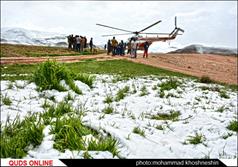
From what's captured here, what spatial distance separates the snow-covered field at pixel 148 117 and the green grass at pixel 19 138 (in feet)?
0.40

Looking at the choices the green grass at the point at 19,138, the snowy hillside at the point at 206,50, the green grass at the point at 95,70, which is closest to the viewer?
the green grass at the point at 19,138

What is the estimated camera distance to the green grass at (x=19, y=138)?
4570 millimetres

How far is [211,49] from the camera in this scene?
225 ft

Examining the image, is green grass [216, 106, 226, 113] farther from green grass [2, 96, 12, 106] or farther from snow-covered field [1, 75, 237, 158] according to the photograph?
green grass [2, 96, 12, 106]

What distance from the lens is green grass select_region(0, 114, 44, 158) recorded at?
15.0 ft

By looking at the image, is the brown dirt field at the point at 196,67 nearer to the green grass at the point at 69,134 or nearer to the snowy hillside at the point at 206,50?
the green grass at the point at 69,134

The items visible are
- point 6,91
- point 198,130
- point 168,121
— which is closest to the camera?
point 198,130

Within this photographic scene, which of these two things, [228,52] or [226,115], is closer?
[226,115]

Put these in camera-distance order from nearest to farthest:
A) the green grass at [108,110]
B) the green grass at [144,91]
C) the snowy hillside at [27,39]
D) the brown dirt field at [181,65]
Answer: the green grass at [108,110] → the green grass at [144,91] → the brown dirt field at [181,65] → the snowy hillside at [27,39]

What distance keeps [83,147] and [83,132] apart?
639 mm

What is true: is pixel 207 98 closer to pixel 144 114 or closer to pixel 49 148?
pixel 144 114

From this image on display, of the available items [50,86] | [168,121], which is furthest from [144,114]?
[50,86]

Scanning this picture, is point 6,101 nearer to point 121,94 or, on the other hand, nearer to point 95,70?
point 121,94

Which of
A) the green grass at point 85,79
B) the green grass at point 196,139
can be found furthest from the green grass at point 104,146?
the green grass at point 85,79
